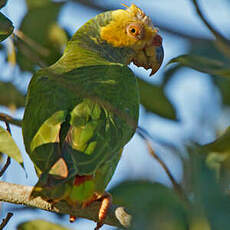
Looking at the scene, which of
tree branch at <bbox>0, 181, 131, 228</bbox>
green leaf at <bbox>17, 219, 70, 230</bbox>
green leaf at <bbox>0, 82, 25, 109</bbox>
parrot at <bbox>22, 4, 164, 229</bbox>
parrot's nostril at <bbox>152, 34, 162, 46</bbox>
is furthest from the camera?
green leaf at <bbox>0, 82, 25, 109</bbox>

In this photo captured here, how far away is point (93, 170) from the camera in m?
1.77

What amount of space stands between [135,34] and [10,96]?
915 mm

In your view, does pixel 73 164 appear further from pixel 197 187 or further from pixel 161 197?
pixel 197 187

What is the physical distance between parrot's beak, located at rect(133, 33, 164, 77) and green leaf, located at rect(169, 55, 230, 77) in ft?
2.14

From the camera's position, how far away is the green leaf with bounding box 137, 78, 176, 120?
2711 mm

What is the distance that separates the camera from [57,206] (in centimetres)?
191

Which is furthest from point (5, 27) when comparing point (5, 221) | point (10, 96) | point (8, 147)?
point (10, 96)

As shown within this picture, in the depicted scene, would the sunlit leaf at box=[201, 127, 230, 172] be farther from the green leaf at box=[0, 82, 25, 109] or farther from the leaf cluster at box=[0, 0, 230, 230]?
the green leaf at box=[0, 82, 25, 109]

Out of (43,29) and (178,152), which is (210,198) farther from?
(43,29)

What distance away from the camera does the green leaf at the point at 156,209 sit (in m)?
0.95

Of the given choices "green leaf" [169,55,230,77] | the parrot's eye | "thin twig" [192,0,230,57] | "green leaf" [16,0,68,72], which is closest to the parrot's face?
the parrot's eye

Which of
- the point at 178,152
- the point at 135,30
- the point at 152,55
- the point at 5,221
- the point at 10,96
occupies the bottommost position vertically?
the point at 10,96

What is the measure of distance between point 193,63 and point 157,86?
2.83 feet

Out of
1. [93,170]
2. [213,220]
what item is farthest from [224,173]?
[93,170]
